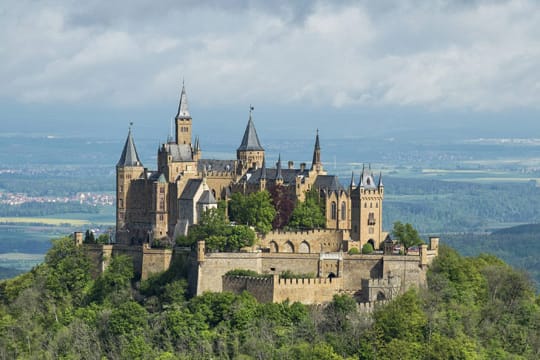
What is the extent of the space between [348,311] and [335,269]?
4.31m

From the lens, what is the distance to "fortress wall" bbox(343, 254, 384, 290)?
8112 centimetres

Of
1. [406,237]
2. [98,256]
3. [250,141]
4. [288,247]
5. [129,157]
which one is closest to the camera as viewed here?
[288,247]

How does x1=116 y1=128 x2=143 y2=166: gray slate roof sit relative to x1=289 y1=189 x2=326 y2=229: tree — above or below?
above

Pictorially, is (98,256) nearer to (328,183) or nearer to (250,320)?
(250,320)

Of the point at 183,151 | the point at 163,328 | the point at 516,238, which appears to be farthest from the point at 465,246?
the point at 163,328

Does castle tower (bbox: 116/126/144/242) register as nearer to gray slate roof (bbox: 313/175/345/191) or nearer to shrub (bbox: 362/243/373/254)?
gray slate roof (bbox: 313/175/345/191)

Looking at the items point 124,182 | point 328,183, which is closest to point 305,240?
point 328,183

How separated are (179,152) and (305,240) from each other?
10.5 m

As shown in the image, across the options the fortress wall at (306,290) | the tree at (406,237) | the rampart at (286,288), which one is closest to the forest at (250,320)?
the rampart at (286,288)

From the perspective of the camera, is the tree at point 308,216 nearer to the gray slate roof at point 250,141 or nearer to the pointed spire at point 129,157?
the gray slate roof at point 250,141

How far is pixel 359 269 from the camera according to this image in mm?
81375

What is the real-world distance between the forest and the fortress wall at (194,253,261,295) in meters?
1.19

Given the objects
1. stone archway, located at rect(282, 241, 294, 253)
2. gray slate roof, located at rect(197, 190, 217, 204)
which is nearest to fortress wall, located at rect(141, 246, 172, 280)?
gray slate roof, located at rect(197, 190, 217, 204)

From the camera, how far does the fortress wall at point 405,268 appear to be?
265 feet
